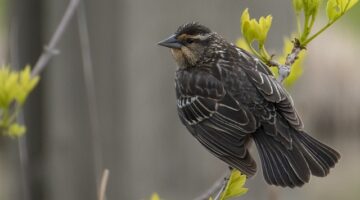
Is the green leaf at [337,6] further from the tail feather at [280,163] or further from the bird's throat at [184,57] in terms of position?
the bird's throat at [184,57]

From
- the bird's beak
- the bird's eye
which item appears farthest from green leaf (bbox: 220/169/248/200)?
the bird's eye

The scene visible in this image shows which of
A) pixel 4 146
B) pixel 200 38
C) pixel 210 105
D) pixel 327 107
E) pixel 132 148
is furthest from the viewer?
pixel 327 107

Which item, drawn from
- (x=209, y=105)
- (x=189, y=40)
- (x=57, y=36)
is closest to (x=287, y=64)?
(x=57, y=36)

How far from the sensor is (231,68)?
420 centimetres

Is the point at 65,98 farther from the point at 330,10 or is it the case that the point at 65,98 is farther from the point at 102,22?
the point at 330,10

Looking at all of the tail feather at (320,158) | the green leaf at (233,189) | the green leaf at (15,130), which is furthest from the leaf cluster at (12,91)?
the tail feather at (320,158)

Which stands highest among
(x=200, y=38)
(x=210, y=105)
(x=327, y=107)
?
(x=200, y=38)

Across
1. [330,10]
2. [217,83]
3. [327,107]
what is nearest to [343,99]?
[327,107]

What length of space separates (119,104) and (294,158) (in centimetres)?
125

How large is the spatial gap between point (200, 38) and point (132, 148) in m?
0.73

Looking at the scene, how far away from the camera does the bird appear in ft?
11.8

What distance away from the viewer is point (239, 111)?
3.90 meters

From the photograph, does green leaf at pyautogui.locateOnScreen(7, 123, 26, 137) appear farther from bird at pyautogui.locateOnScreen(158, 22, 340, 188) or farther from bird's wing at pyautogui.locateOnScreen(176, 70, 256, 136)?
bird's wing at pyautogui.locateOnScreen(176, 70, 256, 136)

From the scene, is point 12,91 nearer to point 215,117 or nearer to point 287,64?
point 287,64
